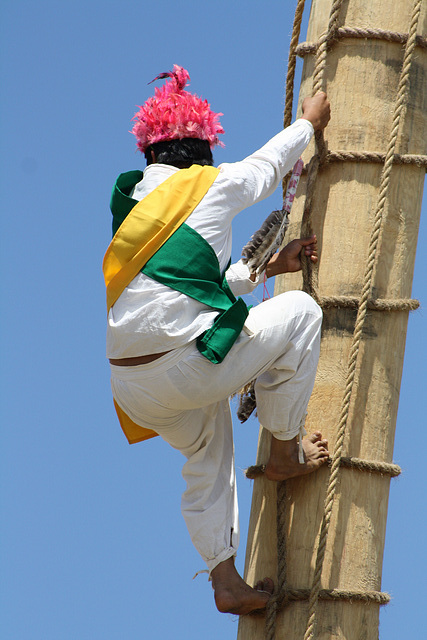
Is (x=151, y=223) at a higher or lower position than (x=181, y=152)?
lower

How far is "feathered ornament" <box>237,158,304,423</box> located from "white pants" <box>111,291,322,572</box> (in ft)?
0.56

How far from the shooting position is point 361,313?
4.49m

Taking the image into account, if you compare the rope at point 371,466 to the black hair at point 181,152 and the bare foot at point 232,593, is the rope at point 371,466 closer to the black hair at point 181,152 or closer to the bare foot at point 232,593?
the bare foot at point 232,593

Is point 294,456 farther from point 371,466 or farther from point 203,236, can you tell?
point 203,236

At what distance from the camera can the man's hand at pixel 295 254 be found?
4684 millimetres

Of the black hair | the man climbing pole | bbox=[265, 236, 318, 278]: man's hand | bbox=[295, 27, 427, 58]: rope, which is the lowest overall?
the man climbing pole

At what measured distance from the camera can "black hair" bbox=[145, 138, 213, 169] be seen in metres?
4.43

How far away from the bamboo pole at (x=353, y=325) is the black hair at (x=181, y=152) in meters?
0.61

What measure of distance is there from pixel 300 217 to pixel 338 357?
0.69 metres

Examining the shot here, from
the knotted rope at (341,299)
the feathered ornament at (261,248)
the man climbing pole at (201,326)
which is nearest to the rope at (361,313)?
the knotted rope at (341,299)

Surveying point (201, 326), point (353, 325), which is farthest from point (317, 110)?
point (201, 326)

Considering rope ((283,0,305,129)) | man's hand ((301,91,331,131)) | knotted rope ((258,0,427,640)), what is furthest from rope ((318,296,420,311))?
rope ((283,0,305,129))

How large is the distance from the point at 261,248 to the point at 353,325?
523mm

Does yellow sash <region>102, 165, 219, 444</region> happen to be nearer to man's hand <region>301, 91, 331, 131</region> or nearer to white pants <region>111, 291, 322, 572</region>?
white pants <region>111, 291, 322, 572</region>
